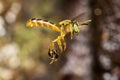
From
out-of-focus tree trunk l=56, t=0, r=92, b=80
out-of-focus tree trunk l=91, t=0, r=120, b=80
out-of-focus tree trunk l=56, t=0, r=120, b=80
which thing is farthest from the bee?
out-of-focus tree trunk l=56, t=0, r=92, b=80

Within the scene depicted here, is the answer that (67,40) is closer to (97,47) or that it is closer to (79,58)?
(79,58)

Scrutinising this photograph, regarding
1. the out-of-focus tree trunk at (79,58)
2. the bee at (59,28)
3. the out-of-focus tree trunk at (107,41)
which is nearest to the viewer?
the bee at (59,28)

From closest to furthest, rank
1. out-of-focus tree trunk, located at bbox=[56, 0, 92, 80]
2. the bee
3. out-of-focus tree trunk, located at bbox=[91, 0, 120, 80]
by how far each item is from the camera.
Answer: the bee → out-of-focus tree trunk, located at bbox=[91, 0, 120, 80] → out-of-focus tree trunk, located at bbox=[56, 0, 92, 80]

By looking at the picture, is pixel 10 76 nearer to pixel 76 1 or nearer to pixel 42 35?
pixel 42 35

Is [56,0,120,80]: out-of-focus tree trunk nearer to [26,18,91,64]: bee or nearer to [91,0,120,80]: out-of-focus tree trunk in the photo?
[91,0,120,80]: out-of-focus tree trunk

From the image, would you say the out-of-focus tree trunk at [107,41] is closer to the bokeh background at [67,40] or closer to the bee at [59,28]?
the bokeh background at [67,40]

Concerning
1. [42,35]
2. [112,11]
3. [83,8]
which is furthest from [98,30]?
[42,35]

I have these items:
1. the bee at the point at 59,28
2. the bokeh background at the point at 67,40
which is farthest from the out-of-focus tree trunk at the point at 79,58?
the bee at the point at 59,28
